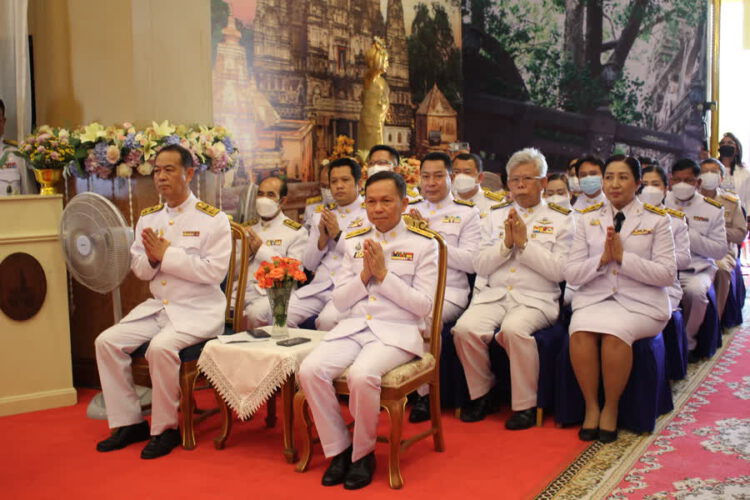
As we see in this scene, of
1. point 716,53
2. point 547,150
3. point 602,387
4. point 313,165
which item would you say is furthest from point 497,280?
point 716,53

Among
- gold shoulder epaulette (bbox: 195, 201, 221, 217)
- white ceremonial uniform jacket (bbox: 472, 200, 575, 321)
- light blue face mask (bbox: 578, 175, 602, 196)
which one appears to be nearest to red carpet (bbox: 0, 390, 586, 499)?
white ceremonial uniform jacket (bbox: 472, 200, 575, 321)

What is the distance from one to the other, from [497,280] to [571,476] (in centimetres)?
149

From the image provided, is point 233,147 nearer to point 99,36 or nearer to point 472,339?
point 99,36

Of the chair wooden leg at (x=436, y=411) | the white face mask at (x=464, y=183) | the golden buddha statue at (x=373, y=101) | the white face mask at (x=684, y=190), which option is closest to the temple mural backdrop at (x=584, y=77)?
the golden buddha statue at (x=373, y=101)

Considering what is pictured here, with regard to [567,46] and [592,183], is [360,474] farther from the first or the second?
[567,46]

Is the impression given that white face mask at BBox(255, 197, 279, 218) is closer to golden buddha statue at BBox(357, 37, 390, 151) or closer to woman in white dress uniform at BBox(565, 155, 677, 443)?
woman in white dress uniform at BBox(565, 155, 677, 443)

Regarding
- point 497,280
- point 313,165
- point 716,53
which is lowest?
point 497,280

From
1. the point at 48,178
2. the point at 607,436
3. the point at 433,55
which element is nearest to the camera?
the point at 607,436

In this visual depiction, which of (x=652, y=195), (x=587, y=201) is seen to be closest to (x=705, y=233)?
(x=587, y=201)

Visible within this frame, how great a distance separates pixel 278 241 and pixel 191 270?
4.37 feet

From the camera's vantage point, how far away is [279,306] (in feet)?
13.3

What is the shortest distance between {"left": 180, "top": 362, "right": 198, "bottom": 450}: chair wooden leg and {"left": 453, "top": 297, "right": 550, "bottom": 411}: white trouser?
1493 mm

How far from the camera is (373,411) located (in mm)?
3561

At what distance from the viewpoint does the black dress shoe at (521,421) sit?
4387mm
